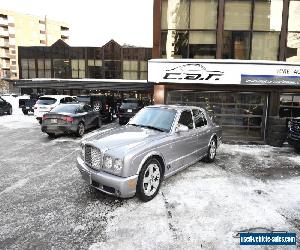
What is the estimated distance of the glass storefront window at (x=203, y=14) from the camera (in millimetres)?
11930

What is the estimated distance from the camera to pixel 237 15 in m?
11.8

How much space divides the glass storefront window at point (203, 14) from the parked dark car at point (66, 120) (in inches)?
263

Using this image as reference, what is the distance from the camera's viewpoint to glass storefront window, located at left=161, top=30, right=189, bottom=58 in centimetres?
1231

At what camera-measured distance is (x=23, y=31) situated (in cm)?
7350

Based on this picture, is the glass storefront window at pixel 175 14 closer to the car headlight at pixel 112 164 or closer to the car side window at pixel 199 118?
the car side window at pixel 199 118

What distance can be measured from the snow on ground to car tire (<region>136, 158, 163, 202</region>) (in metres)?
0.17

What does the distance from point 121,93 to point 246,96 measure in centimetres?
2929

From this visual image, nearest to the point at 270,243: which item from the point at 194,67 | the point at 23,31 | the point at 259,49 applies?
the point at 194,67

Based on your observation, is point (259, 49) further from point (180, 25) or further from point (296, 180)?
point (296, 180)

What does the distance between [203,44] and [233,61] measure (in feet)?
6.12

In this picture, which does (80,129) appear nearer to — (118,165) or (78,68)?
(118,165)

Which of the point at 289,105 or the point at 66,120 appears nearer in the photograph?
the point at 66,120

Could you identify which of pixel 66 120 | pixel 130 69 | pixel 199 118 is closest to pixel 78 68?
pixel 130 69

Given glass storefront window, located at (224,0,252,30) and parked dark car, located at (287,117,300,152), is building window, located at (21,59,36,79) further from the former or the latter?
parked dark car, located at (287,117,300,152)
